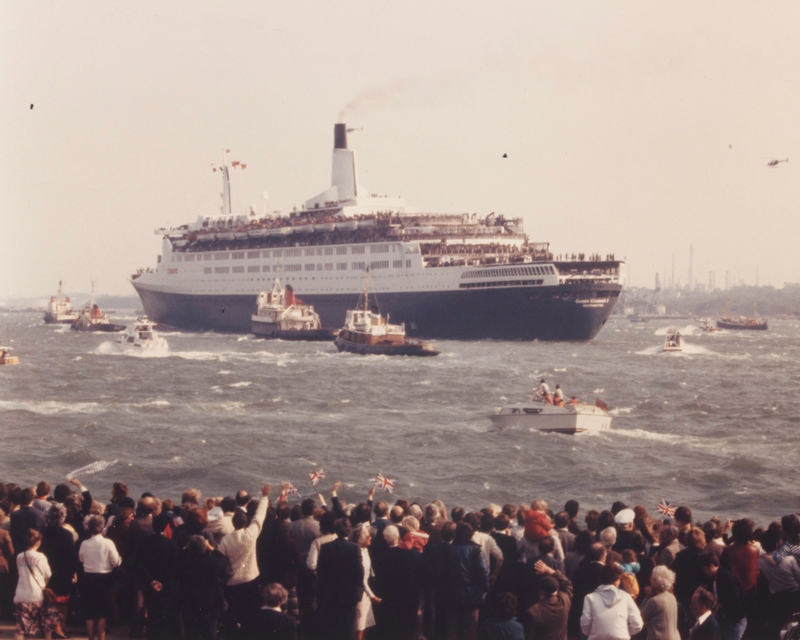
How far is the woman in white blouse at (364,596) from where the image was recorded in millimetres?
8414

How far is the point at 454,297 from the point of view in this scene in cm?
8394

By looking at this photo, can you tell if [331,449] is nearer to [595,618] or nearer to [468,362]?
[595,618]

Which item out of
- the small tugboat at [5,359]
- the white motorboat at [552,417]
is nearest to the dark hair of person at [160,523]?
the white motorboat at [552,417]

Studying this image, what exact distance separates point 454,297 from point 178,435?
52325 millimetres

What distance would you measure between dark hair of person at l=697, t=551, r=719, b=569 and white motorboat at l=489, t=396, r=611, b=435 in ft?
73.3

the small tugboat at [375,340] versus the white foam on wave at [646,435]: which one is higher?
the small tugboat at [375,340]

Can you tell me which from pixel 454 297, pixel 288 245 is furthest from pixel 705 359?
pixel 288 245

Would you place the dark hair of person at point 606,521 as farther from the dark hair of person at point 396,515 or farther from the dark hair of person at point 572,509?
the dark hair of person at point 396,515

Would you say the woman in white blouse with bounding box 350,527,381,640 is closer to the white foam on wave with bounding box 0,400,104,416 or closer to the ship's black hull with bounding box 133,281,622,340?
the white foam on wave with bounding box 0,400,104,416

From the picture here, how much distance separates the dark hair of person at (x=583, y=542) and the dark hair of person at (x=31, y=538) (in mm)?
4532

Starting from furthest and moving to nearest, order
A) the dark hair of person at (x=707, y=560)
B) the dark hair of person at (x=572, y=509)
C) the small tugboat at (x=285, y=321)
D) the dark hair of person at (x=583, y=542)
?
the small tugboat at (x=285, y=321)
the dark hair of person at (x=572, y=509)
the dark hair of person at (x=583, y=542)
the dark hair of person at (x=707, y=560)

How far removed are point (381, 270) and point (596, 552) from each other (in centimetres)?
8358

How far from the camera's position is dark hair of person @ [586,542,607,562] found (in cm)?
841

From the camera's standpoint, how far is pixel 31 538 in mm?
8523
